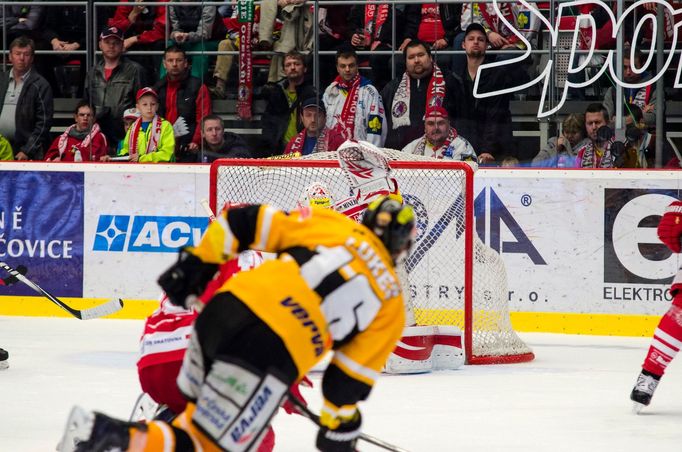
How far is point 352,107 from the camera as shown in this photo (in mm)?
7566

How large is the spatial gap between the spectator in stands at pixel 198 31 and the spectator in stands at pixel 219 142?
302 millimetres

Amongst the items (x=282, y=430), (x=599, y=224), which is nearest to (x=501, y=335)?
(x=599, y=224)

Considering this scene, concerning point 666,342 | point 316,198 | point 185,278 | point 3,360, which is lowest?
point 3,360

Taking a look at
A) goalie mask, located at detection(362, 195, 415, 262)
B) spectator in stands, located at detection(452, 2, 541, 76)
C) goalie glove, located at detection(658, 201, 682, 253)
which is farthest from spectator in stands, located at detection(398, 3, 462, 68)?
goalie mask, located at detection(362, 195, 415, 262)

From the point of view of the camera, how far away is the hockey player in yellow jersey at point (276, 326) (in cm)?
283

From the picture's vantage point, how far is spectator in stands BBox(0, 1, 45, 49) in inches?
327

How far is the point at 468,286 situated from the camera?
642 cm

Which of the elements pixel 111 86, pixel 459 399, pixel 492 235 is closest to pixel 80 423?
pixel 459 399

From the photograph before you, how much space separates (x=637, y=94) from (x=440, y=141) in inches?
45.1

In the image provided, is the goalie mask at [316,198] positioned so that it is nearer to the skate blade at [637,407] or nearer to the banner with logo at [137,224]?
the skate blade at [637,407]

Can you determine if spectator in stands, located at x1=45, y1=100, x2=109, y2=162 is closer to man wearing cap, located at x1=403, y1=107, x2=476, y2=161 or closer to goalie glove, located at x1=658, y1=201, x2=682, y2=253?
man wearing cap, located at x1=403, y1=107, x2=476, y2=161

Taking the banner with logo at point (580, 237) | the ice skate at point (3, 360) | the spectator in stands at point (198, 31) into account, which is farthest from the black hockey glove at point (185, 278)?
the spectator in stands at point (198, 31)

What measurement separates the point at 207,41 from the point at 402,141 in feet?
4.49

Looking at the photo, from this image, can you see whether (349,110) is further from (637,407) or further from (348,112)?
(637,407)
